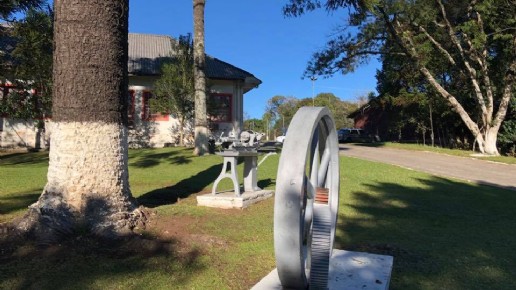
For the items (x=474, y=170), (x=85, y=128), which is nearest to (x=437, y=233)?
(x=85, y=128)

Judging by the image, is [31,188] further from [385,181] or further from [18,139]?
[18,139]

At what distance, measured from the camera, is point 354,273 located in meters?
3.77

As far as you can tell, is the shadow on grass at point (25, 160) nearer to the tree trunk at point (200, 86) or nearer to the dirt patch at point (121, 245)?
the tree trunk at point (200, 86)

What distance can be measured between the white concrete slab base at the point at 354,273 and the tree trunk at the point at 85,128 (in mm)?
2184

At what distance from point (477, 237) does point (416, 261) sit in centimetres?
164

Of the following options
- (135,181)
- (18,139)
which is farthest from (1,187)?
(18,139)

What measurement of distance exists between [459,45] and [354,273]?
69.9 feet

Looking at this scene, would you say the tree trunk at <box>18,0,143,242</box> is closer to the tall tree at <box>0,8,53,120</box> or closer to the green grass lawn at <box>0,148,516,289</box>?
the green grass lawn at <box>0,148,516,289</box>

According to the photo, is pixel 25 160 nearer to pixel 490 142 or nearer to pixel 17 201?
pixel 17 201

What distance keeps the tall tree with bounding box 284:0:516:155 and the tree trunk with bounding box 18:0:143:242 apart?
16.8 meters

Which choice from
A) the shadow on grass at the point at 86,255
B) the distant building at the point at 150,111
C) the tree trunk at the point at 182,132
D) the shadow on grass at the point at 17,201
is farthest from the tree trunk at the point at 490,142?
the shadow on grass at the point at 86,255

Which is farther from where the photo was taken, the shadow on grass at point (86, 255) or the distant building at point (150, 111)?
the distant building at point (150, 111)

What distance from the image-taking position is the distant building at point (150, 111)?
21.6 metres

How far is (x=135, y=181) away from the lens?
10.2 meters
